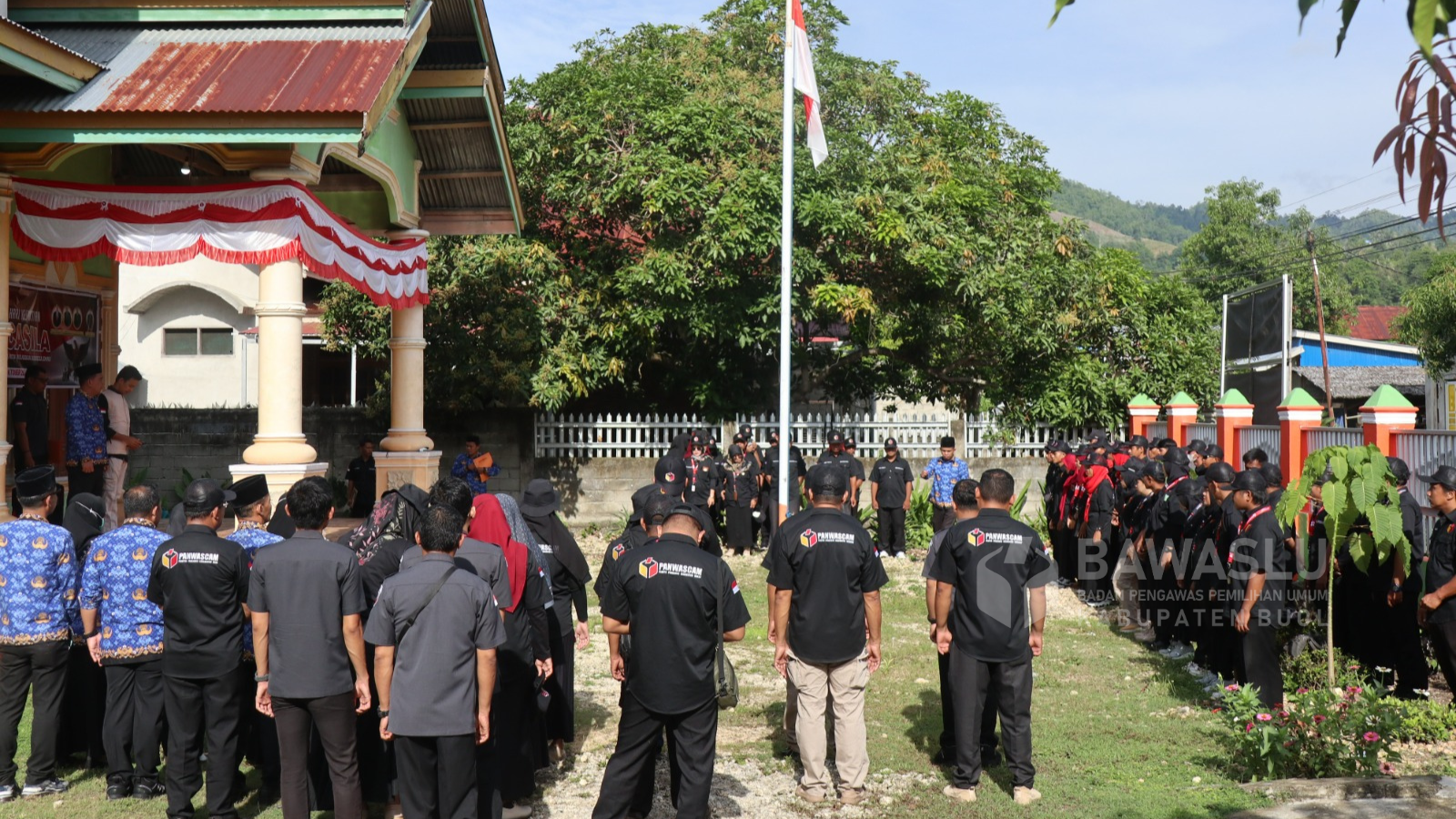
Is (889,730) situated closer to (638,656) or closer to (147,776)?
(638,656)

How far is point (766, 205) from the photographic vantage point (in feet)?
52.6

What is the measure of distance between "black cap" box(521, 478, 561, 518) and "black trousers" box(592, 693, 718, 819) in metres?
1.58

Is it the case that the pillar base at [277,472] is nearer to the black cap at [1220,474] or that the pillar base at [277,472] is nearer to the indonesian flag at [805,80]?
the indonesian flag at [805,80]

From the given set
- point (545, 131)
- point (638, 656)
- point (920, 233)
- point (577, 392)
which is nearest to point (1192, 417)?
point (920, 233)

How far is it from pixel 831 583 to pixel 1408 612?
4.38 m

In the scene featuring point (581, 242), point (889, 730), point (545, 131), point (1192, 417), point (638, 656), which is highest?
point (545, 131)

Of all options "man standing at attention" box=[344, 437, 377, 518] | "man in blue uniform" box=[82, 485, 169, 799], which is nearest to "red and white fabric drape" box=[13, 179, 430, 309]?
"man in blue uniform" box=[82, 485, 169, 799]

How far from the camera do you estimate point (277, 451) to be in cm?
864

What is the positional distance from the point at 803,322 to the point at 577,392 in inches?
143

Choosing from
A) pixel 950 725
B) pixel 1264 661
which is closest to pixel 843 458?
pixel 1264 661

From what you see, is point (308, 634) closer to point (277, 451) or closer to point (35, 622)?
point (35, 622)

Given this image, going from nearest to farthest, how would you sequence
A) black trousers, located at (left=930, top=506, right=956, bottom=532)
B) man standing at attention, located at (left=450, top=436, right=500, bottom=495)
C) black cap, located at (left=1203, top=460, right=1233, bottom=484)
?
black cap, located at (left=1203, top=460, right=1233, bottom=484)
man standing at attention, located at (left=450, top=436, right=500, bottom=495)
black trousers, located at (left=930, top=506, right=956, bottom=532)

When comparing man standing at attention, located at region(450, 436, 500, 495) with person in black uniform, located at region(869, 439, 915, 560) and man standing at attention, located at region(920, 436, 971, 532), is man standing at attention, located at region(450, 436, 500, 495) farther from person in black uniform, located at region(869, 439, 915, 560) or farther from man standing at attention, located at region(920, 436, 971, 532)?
man standing at attention, located at region(920, 436, 971, 532)

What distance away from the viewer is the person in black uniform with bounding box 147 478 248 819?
5527mm
